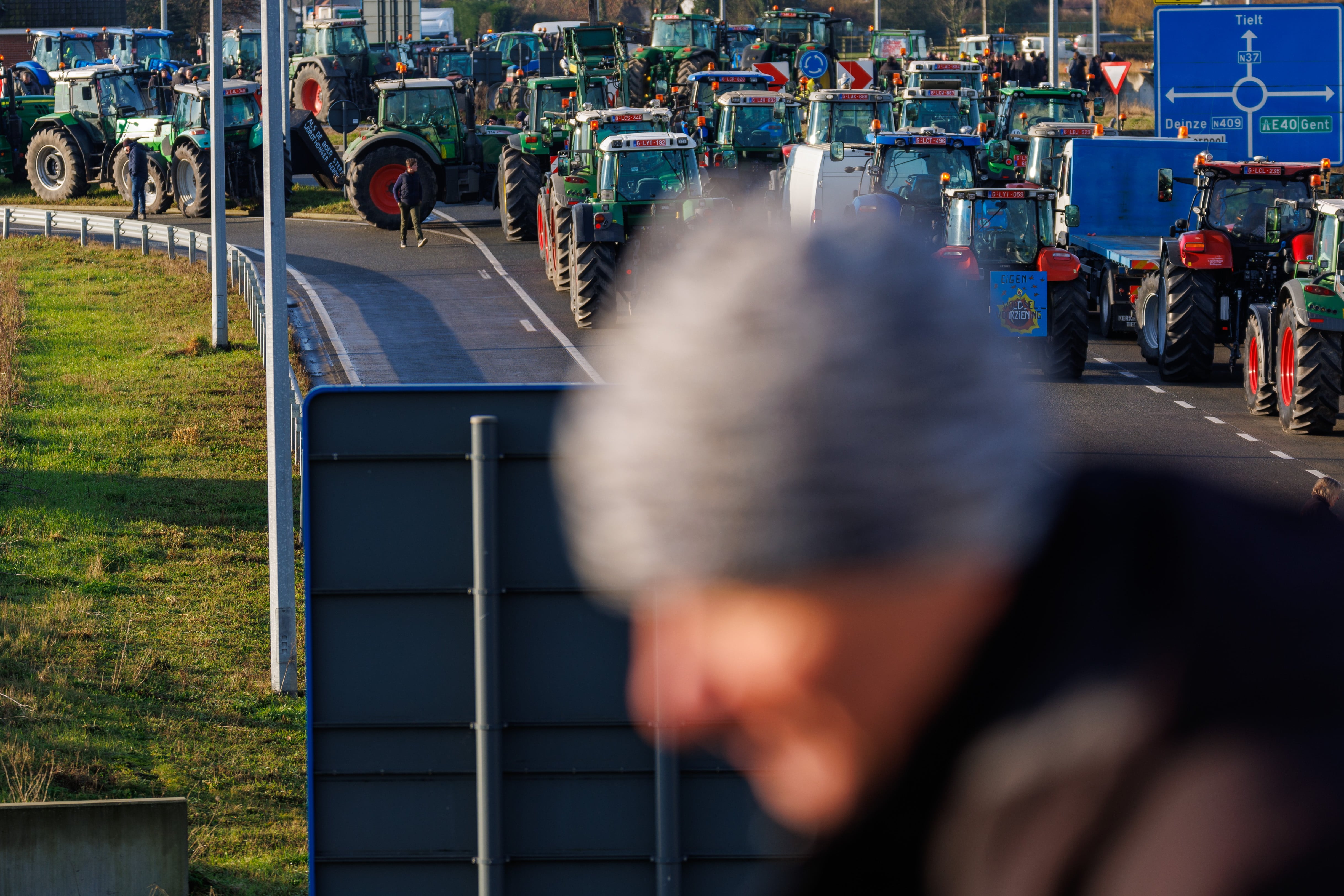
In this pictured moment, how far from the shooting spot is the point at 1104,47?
7644 centimetres

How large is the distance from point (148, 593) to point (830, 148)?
615 inches

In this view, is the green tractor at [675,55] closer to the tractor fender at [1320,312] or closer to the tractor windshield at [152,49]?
the tractor windshield at [152,49]

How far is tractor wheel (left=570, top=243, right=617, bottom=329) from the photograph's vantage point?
22.9m

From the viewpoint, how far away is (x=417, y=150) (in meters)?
33.1

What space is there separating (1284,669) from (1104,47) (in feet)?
261

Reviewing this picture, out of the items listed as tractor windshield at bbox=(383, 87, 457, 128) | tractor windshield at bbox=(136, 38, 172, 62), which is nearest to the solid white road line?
tractor windshield at bbox=(383, 87, 457, 128)

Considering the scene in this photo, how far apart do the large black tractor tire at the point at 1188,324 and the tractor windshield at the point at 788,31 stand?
127 feet

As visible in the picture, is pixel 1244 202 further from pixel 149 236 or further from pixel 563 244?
pixel 149 236

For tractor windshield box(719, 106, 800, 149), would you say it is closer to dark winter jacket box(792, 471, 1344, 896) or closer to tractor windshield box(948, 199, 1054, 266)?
tractor windshield box(948, 199, 1054, 266)

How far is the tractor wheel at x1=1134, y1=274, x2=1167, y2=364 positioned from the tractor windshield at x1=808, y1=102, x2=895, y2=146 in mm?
11342

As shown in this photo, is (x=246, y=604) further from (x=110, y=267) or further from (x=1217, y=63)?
(x=110, y=267)

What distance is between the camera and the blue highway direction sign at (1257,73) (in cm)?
2362

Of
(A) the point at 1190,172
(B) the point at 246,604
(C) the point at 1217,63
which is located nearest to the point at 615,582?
(B) the point at 246,604

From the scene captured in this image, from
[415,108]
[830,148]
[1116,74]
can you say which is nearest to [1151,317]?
[830,148]
